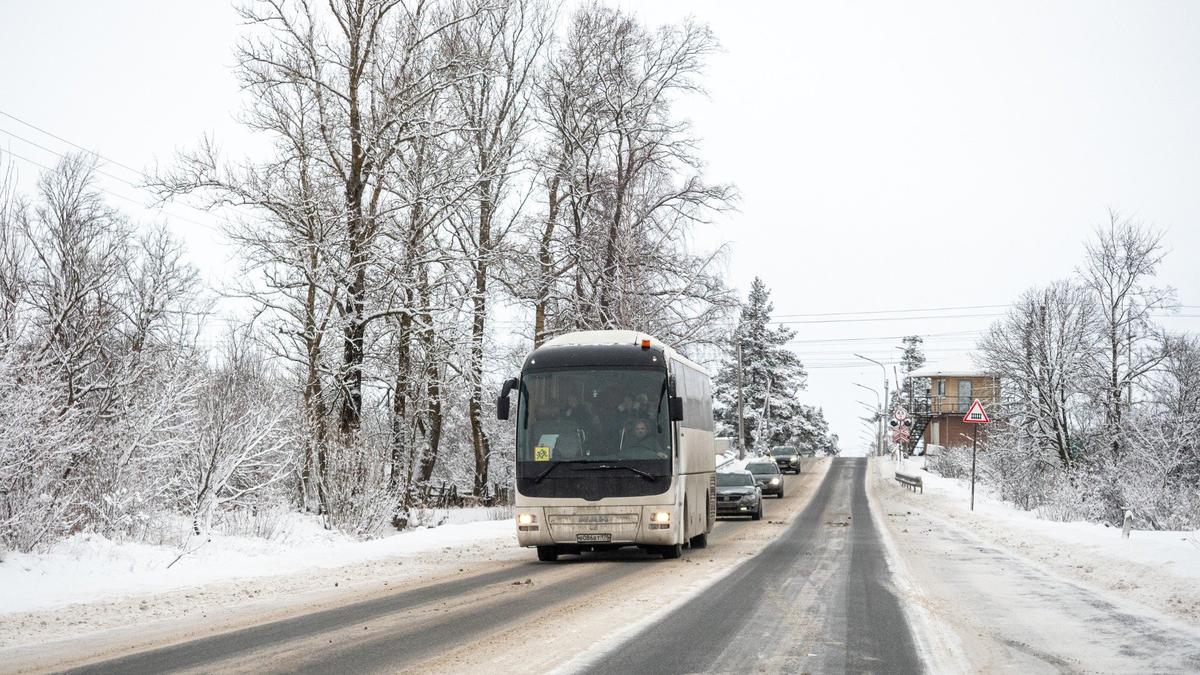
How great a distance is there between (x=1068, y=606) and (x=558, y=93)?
29.4 meters

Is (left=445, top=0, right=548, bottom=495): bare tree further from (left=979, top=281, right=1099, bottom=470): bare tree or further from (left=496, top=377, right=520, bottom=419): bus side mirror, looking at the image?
(left=979, top=281, right=1099, bottom=470): bare tree

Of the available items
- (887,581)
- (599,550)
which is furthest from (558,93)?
(887,581)

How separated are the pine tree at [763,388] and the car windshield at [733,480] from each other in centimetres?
7302

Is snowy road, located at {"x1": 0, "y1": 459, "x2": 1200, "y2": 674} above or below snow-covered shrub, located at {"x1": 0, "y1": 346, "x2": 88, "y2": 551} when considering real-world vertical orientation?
below

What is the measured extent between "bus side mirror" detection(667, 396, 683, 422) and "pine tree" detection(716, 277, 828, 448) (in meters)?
90.6

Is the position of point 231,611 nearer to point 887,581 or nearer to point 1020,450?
point 887,581

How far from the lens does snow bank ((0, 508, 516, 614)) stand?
12992mm

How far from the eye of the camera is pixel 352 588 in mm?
14758

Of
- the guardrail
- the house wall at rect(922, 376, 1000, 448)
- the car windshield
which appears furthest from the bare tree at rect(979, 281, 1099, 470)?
the house wall at rect(922, 376, 1000, 448)

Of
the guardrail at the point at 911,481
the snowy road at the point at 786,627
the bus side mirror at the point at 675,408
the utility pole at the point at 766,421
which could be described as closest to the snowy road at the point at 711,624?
the snowy road at the point at 786,627

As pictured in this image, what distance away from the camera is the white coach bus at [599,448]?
19031mm

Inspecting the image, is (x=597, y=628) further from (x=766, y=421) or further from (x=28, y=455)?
(x=766, y=421)

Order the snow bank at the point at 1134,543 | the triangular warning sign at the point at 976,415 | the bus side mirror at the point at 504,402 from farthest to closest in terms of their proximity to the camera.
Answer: the triangular warning sign at the point at 976,415 → the bus side mirror at the point at 504,402 → the snow bank at the point at 1134,543

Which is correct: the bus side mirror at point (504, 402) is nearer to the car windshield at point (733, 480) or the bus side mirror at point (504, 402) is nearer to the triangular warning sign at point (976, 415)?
the car windshield at point (733, 480)
